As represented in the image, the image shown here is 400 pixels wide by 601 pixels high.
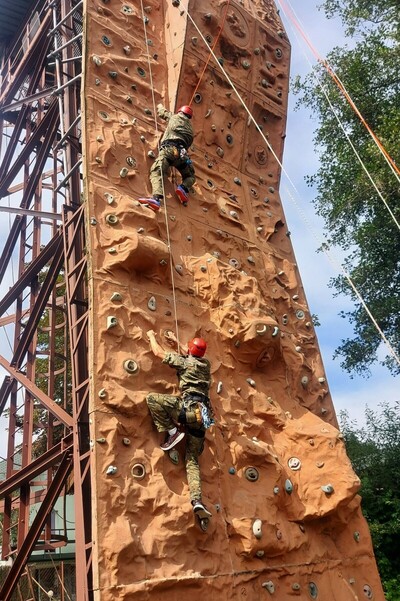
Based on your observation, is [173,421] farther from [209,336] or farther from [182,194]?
[182,194]

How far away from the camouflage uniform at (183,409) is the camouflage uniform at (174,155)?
7.47ft

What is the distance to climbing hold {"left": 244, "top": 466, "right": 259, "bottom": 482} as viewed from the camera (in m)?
5.57

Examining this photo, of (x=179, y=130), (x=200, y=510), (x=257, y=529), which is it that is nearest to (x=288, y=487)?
(x=257, y=529)

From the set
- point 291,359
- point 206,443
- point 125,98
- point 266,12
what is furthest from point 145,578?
point 266,12

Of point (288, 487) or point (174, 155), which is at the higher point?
point (174, 155)

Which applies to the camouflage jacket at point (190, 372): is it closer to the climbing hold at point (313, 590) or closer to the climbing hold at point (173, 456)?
the climbing hold at point (173, 456)

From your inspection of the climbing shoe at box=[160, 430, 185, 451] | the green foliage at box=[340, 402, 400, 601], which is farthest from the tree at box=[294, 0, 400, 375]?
the climbing shoe at box=[160, 430, 185, 451]

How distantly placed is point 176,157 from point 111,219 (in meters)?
1.34

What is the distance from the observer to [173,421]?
512cm

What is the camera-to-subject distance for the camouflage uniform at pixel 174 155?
21.8 feet

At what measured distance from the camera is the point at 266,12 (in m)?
9.31

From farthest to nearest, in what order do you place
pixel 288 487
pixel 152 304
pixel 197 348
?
1. pixel 152 304
2. pixel 288 487
3. pixel 197 348

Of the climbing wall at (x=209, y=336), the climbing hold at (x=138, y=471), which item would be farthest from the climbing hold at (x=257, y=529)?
the climbing hold at (x=138, y=471)

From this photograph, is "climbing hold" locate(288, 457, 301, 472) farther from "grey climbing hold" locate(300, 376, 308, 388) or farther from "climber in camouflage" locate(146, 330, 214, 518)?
"climber in camouflage" locate(146, 330, 214, 518)
